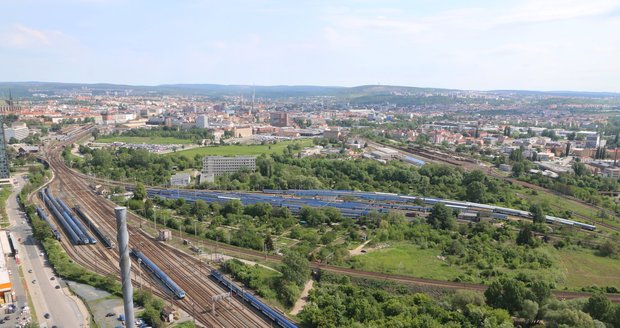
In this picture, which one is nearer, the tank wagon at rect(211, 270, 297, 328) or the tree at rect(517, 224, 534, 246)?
the tank wagon at rect(211, 270, 297, 328)

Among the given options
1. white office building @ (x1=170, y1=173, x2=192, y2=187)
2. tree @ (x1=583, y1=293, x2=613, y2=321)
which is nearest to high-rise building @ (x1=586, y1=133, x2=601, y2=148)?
tree @ (x1=583, y1=293, x2=613, y2=321)

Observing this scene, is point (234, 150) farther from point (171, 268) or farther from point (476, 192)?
point (171, 268)

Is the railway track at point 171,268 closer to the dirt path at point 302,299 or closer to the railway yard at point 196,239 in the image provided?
the railway yard at point 196,239

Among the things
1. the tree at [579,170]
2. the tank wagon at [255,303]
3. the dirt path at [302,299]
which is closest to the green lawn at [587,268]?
the dirt path at [302,299]

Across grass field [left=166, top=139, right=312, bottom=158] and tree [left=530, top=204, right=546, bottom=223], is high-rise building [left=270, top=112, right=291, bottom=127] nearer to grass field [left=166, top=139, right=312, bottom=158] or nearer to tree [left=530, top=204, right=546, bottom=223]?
grass field [left=166, top=139, right=312, bottom=158]

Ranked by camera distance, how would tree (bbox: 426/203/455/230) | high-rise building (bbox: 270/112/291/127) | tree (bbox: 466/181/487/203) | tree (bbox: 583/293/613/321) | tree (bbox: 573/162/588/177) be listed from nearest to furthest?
tree (bbox: 583/293/613/321), tree (bbox: 426/203/455/230), tree (bbox: 466/181/487/203), tree (bbox: 573/162/588/177), high-rise building (bbox: 270/112/291/127)

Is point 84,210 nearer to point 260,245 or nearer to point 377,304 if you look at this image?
point 260,245

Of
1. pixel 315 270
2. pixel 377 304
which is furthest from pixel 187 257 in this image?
pixel 377 304
